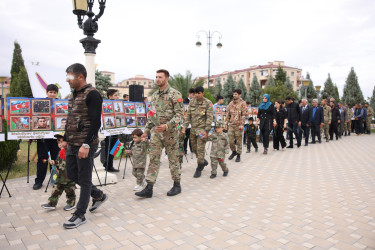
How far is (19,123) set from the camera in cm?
515

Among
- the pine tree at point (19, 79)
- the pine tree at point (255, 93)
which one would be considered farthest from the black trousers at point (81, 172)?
the pine tree at point (255, 93)

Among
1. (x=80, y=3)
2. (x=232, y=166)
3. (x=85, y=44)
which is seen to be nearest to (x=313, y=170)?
(x=232, y=166)

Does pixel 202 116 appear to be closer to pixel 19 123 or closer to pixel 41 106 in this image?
pixel 41 106

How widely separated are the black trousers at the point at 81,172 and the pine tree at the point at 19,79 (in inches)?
1024

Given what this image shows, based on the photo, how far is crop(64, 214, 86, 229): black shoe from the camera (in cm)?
352

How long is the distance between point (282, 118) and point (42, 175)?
9197 mm

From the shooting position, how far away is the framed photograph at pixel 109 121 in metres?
5.85

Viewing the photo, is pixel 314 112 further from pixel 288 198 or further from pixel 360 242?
pixel 360 242

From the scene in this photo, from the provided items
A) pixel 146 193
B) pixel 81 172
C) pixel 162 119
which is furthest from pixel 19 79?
pixel 81 172

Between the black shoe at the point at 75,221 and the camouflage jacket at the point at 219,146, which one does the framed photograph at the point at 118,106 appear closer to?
the camouflage jacket at the point at 219,146

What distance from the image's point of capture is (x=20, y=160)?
330 inches

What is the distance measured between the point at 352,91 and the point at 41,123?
39.7 meters

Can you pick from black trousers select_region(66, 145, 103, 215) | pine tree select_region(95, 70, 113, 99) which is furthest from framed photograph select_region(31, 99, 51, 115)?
pine tree select_region(95, 70, 113, 99)

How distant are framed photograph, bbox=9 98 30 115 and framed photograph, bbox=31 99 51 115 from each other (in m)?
0.10
